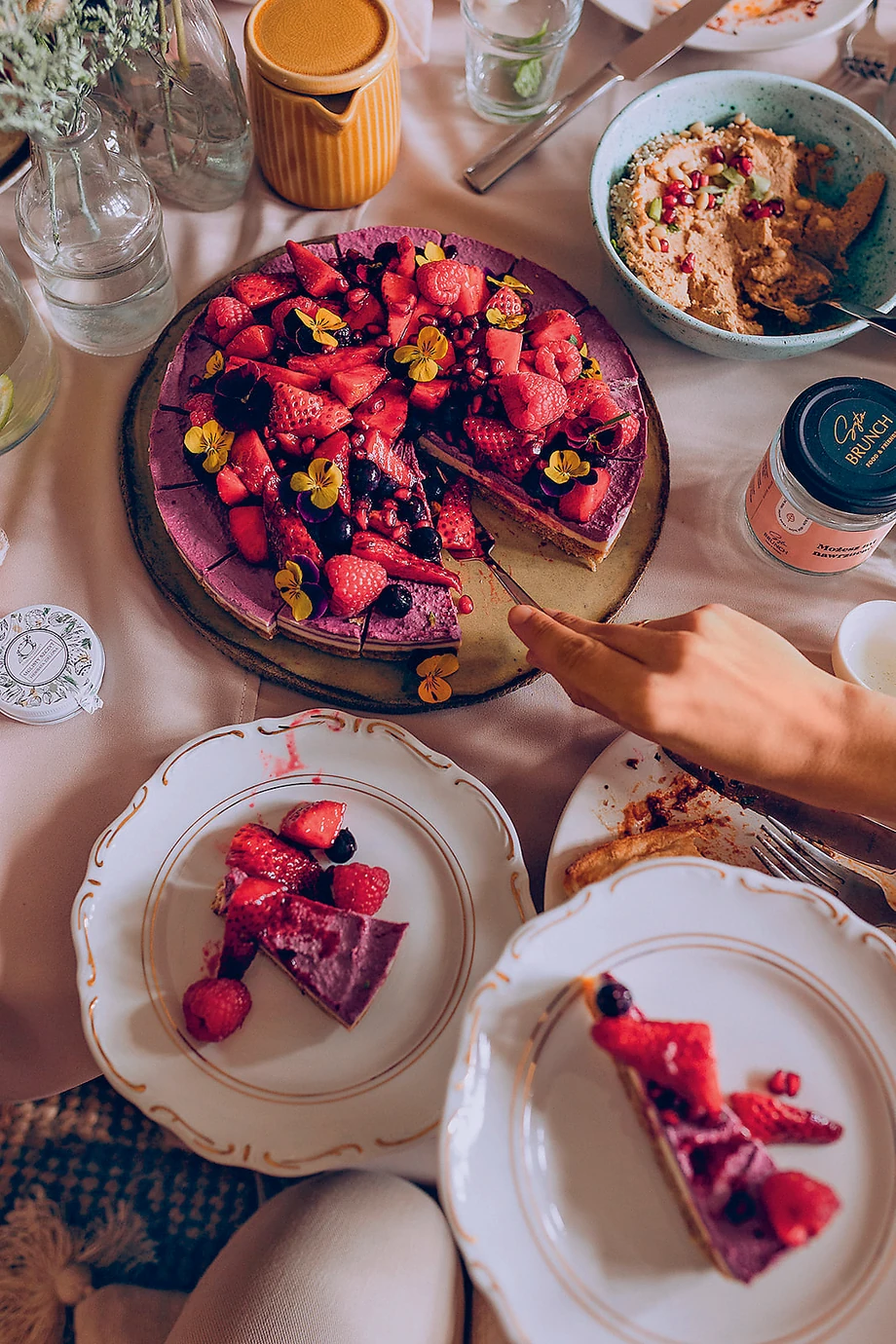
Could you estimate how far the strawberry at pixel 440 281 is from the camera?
66.4 inches

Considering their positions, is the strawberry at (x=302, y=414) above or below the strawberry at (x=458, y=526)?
above

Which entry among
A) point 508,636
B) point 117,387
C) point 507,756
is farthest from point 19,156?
point 507,756

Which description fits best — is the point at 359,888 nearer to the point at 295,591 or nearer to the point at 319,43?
the point at 295,591

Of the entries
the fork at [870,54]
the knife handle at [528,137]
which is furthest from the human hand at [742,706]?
the fork at [870,54]

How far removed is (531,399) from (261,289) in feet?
1.96

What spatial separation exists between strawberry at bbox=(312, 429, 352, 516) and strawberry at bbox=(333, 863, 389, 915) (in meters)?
0.64

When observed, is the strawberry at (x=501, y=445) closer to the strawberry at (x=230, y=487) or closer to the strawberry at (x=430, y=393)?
the strawberry at (x=430, y=393)

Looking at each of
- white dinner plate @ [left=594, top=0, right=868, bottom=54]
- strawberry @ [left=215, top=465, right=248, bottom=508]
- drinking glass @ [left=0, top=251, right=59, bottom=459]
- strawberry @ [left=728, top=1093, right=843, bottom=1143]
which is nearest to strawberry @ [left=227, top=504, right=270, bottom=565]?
strawberry @ [left=215, top=465, right=248, bottom=508]

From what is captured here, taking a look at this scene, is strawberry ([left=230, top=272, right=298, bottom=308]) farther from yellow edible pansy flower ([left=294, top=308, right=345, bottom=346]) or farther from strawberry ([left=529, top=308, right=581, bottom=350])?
strawberry ([left=529, top=308, right=581, bottom=350])

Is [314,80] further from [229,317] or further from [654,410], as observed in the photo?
[654,410]

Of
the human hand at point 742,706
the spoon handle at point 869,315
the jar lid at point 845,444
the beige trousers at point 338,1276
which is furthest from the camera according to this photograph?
the spoon handle at point 869,315

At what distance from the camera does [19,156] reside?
1.88 m

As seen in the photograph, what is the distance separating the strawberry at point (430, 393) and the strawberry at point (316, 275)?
268 millimetres

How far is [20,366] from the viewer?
1679 millimetres
